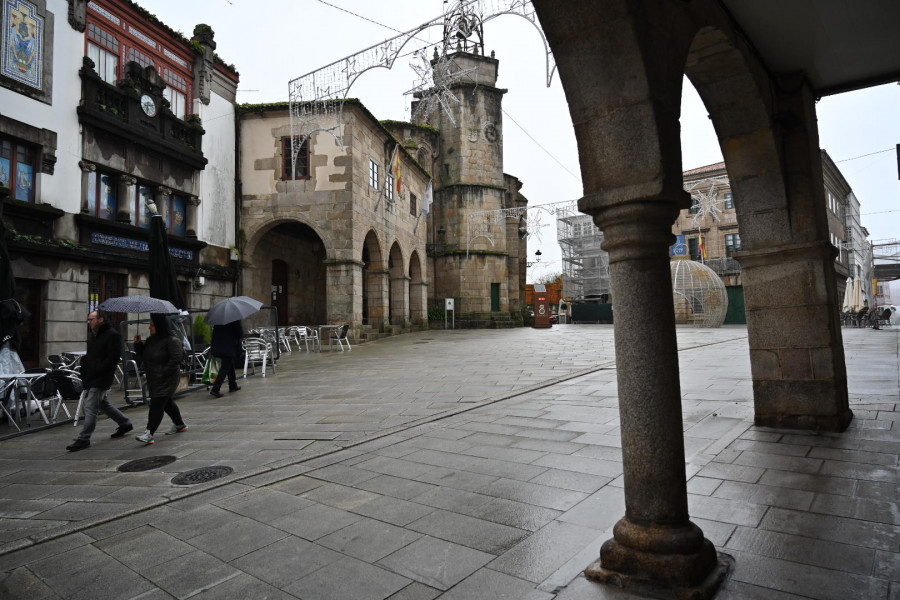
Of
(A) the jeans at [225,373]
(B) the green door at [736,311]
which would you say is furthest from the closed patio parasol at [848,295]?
(A) the jeans at [225,373]

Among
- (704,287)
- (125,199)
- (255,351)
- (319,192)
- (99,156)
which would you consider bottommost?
(255,351)

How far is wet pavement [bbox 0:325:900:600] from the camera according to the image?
7.83ft

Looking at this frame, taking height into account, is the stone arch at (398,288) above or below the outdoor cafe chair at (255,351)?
above

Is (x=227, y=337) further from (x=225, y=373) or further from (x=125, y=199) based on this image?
(x=125, y=199)

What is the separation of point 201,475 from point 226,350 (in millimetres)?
4599

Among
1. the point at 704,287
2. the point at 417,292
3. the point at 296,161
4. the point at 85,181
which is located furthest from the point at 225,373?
the point at 704,287

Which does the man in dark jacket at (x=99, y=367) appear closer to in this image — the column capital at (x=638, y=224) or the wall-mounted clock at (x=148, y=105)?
the column capital at (x=638, y=224)

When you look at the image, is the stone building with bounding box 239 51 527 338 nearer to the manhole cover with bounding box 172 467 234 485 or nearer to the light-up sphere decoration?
the light-up sphere decoration

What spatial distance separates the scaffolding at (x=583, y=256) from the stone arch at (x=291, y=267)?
2359 cm

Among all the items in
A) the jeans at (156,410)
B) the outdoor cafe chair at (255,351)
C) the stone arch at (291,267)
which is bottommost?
the jeans at (156,410)

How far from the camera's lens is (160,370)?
18.1ft

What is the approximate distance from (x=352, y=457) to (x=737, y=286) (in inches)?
1415

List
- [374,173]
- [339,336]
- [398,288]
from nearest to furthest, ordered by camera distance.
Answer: [339,336] → [374,173] → [398,288]

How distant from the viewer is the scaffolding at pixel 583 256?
40688 millimetres
